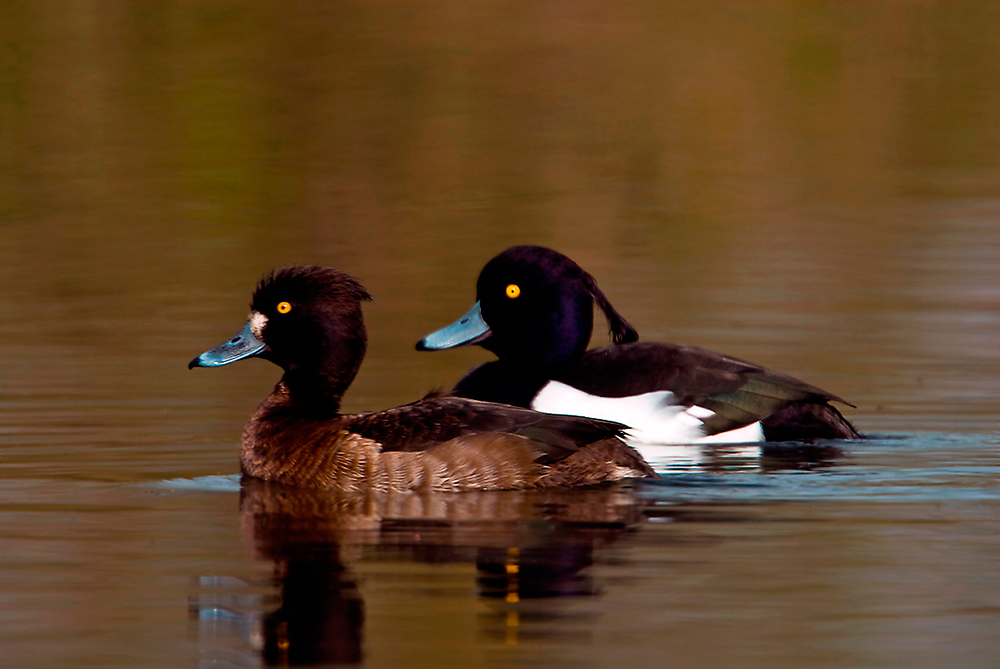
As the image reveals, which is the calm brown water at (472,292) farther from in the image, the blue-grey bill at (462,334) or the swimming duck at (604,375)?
the blue-grey bill at (462,334)

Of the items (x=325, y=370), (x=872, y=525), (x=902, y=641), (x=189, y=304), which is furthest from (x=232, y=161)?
(x=902, y=641)

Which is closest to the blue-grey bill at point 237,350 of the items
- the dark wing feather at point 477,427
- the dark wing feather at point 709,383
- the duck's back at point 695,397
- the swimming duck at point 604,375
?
the dark wing feather at point 477,427

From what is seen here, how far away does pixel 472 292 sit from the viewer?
484 inches

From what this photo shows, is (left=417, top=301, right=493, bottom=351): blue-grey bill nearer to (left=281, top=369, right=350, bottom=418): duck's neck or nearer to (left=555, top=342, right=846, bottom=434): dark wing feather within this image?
(left=555, top=342, right=846, bottom=434): dark wing feather

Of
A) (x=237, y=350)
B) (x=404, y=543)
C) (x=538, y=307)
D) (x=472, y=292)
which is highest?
(x=472, y=292)

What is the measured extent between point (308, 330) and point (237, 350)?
13.3 inches

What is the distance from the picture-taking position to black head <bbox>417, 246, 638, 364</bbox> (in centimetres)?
883

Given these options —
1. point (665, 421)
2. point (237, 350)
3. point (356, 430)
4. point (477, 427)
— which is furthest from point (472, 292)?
point (477, 427)

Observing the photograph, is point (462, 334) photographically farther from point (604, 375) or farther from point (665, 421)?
point (665, 421)

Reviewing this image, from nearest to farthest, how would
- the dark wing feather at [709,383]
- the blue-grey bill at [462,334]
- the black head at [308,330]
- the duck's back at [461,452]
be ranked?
1. the duck's back at [461,452]
2. the black head at [308,330]
3. the dark wing feather at [709,383]
4. the blue-grey bill at [462,334]

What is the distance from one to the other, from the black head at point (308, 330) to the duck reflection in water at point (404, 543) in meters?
0.66

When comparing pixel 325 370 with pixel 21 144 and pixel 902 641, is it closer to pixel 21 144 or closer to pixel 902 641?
pixel 902 641

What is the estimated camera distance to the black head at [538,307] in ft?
29.0

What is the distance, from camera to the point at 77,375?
31.5 ft
